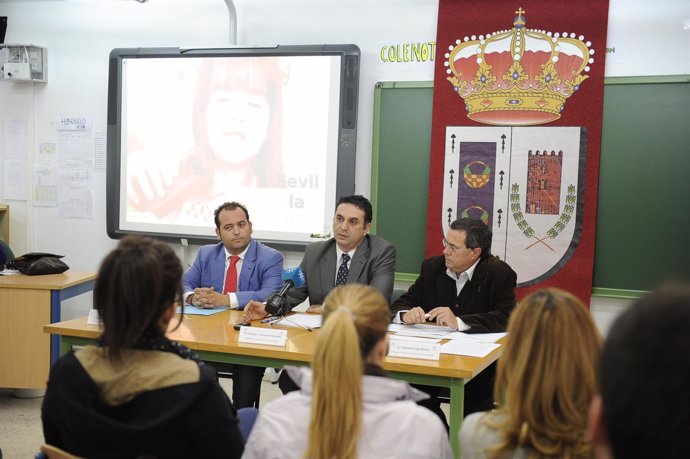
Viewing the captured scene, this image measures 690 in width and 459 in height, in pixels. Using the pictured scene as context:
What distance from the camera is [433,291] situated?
3.64 metres

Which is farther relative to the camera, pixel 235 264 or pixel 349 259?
pixel 235 264

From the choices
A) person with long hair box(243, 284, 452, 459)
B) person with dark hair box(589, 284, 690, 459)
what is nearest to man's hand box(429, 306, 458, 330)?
person with long hair box(243, 284, 452, 459)

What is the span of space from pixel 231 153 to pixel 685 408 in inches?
189

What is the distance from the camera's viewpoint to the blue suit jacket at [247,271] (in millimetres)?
3945

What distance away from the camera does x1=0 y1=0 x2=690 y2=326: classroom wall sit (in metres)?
4.86

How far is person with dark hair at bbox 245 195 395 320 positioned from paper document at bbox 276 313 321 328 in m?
0.25

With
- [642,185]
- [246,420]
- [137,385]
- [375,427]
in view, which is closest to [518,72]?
[642,185]

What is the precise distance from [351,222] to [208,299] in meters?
0.82

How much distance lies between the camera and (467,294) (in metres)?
3.53

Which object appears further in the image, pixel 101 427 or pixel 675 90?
pixel 675 90

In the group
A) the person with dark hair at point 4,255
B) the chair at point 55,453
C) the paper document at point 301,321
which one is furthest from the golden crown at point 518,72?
the chair at point 55,453

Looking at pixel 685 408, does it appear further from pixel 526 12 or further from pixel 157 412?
pixel 526 12

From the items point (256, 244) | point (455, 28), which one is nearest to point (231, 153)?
point (256, 244)

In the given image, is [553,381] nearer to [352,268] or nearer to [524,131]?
[352,268]
